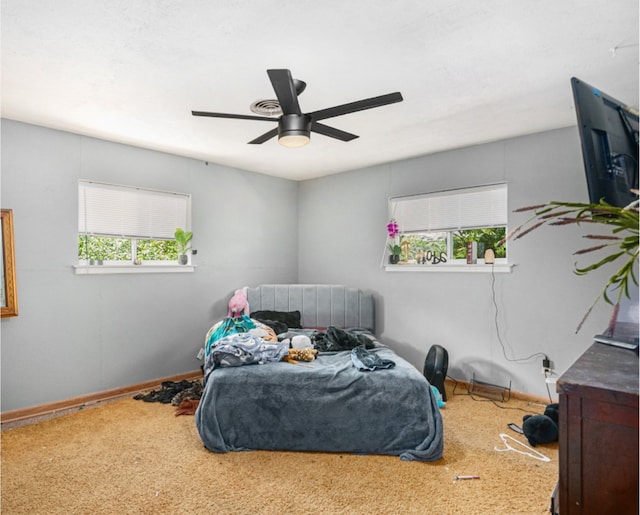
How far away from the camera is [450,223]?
4125 millimetres

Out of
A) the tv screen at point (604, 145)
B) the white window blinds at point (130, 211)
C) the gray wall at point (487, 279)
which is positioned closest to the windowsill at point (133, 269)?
the white window blinds at point (130, 211)

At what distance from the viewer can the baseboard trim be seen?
3217mm

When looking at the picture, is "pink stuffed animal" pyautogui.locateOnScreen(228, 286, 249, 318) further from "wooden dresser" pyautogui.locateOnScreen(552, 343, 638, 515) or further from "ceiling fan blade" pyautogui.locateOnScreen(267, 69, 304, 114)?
"wooden dresser" pyautogui.locateOnScreen(552, 343, 638, 515)

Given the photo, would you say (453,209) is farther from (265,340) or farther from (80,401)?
(80,401)

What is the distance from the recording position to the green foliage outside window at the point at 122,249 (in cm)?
Result: 372

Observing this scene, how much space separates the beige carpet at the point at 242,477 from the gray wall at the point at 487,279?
3.04ft

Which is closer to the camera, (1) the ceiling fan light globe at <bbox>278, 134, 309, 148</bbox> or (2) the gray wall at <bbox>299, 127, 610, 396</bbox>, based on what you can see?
(1) the ceiling fan light globe at <bbox>278, 134, 309, 148</bbox>

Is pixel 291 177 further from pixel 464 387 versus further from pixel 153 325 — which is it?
pixel 464 387

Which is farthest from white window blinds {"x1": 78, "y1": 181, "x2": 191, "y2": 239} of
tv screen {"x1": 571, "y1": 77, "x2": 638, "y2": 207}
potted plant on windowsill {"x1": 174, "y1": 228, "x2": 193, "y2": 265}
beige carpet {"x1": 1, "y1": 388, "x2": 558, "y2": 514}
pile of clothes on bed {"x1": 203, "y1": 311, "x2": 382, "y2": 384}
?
tv screen {"x1": 571, "y1": 77, "x2": 638, "y2": 207}

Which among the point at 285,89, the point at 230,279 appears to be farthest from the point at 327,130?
the point at 230,279

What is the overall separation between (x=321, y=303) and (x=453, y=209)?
5.86 feet

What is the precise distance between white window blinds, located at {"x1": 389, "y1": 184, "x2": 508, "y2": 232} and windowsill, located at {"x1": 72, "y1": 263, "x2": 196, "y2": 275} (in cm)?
245

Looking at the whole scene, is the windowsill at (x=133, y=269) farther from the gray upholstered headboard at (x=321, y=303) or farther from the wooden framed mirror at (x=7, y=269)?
the gray upholstered headboard at (x=321, y=303)

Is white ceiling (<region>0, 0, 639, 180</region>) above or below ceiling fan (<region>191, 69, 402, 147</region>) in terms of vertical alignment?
above
